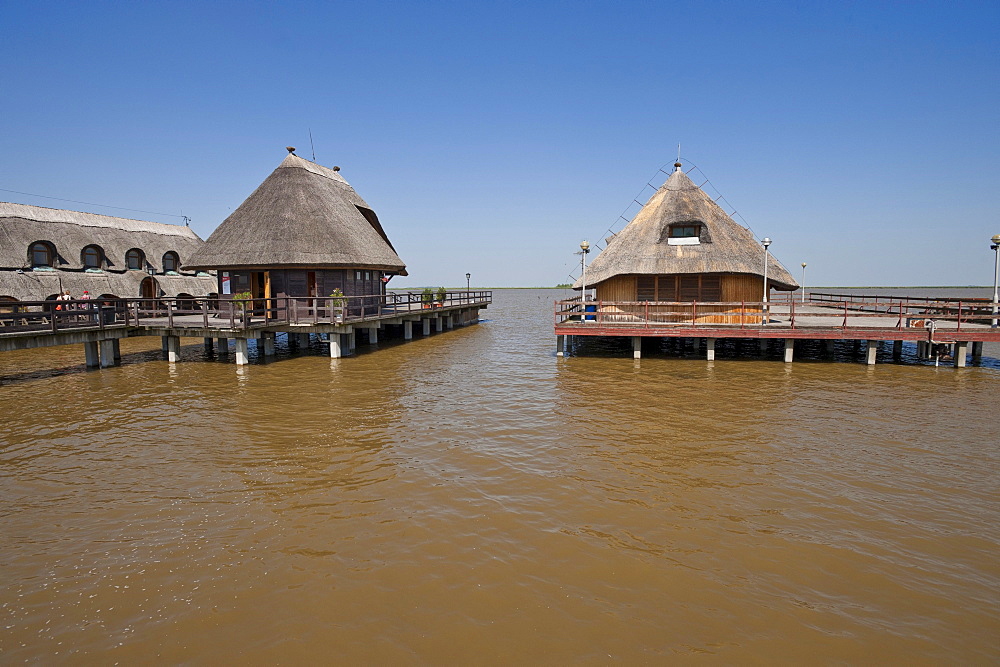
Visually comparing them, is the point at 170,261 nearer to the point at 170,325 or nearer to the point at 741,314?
the point at 170,325

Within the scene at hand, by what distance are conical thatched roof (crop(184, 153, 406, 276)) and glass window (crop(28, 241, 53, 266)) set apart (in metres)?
9.87

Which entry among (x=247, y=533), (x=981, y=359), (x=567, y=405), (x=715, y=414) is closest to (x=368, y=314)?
(x=567, y=405)

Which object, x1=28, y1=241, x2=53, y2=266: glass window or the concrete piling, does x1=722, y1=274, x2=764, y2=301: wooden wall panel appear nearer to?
the concrete piling

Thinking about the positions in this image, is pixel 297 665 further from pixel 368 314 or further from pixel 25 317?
pixel 368 314

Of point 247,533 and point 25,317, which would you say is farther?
point 25,317

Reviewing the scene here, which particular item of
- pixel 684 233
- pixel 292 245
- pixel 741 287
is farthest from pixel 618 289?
pixel 292 245

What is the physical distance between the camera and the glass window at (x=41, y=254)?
1077 inches

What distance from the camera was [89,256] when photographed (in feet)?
98.8

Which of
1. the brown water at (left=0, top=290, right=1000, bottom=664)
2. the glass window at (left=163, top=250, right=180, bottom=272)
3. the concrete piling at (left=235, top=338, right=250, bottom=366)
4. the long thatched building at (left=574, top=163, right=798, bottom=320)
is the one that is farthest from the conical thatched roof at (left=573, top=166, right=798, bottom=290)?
the glass window at (left=163, top=250, right=180, bottom=272)

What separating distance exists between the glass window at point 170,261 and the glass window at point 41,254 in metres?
6.50

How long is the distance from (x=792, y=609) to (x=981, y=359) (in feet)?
72.7

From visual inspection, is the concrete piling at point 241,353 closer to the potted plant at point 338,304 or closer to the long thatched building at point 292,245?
the potted plant at point 338,304

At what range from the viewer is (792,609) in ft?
16.8

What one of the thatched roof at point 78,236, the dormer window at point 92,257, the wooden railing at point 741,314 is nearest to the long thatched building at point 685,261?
the wooden railing at point 741,314
